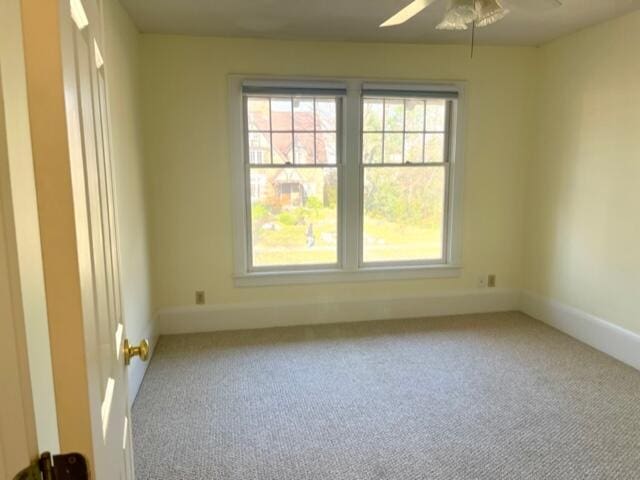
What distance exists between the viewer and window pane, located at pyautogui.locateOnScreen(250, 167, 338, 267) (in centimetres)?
377

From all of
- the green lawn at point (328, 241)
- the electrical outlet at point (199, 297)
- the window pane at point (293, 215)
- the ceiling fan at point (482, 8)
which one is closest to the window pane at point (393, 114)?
the window pane at point (293, 215)

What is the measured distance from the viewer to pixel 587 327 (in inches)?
138

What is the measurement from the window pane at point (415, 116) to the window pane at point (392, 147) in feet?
0.41

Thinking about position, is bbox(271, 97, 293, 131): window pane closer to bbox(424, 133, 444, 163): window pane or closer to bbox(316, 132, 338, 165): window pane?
bbox(316, 132, 338, 165): window pane

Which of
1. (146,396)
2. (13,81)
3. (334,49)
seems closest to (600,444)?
(146,396)

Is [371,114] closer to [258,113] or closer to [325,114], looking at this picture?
[325,114]

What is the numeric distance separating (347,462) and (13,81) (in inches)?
80.2

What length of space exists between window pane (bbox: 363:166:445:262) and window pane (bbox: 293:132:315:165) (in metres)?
0.51

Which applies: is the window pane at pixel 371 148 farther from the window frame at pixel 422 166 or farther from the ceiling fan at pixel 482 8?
the ceiling fan at pixel 482 8

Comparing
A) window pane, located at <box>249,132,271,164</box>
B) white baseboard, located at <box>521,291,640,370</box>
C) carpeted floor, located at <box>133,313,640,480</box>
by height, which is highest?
window pane, located at <box>249,132,271,164</box>

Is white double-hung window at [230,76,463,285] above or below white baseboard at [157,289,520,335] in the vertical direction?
above

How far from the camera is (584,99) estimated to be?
346cm

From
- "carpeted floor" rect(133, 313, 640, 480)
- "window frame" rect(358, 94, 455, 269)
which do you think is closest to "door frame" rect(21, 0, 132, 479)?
"carpeted floor" rect(133, 313, 640, 480)

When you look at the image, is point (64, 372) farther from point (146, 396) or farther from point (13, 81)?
point (146, 396)
